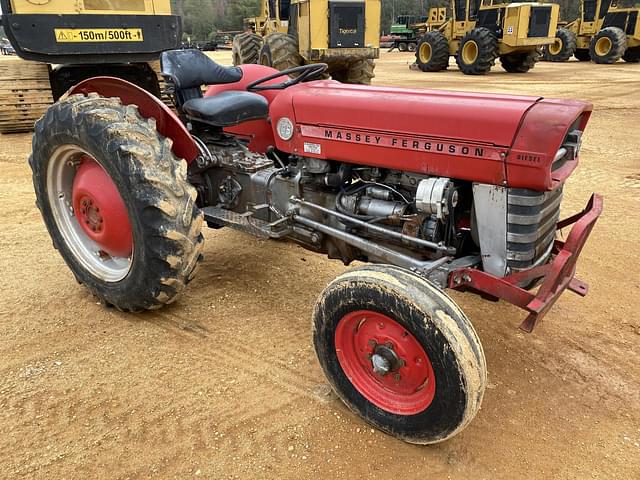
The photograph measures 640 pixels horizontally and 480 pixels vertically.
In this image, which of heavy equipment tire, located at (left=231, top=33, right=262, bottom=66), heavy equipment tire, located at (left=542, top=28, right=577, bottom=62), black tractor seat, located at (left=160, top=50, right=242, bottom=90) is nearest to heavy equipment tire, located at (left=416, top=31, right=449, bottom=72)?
heavy equipment tire, located at (left=542, top=28, right=577, bottom=62)

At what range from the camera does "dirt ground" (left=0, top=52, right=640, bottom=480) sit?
218cm

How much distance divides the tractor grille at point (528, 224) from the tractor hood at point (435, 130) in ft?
0.25

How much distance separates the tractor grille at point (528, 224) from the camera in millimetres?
2289

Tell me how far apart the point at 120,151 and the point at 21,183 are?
3859 millimetres

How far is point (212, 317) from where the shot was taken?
10.6 feet

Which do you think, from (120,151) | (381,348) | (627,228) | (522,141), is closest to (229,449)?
(381,348)

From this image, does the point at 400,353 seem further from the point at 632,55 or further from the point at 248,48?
the point at 632,55

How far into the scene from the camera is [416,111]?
2492mm

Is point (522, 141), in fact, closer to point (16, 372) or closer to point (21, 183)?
point (16, 372)

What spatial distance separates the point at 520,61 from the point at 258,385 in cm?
1729

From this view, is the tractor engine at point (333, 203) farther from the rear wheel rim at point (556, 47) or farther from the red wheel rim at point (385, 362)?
the rear wheel rim at point (556, 47)

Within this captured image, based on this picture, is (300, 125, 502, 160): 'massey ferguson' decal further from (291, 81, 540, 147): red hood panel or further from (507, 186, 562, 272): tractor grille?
(507, 186, 562, 272): tractor grille

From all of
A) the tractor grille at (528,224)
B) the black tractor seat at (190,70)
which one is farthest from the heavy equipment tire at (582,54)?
the tractor grille at (528,224)

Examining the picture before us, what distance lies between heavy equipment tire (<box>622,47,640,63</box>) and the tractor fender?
21.0 m
